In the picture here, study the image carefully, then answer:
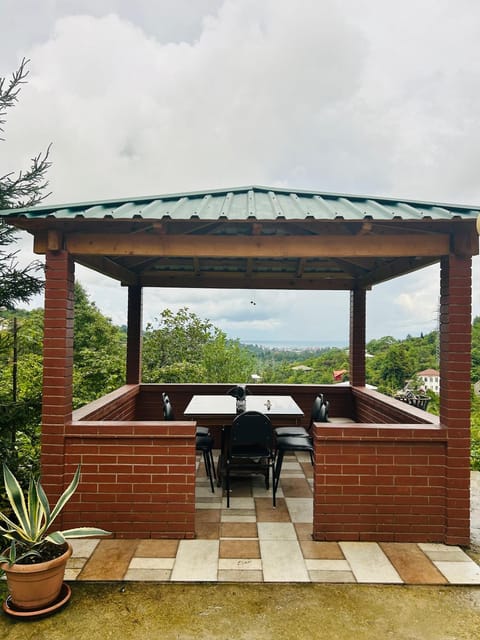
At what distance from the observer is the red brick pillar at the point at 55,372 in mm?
3084

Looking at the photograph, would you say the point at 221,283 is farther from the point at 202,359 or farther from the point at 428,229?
the point at 202,359

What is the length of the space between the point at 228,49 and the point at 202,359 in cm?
773

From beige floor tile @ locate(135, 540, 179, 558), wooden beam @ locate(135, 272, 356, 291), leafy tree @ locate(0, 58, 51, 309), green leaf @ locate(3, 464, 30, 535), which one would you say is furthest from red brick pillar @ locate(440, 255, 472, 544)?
leafy tree @ locate(0, 58, 51, 309)

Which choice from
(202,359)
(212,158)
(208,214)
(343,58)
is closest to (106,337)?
(202,359)

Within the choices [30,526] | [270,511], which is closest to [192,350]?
[270,511]

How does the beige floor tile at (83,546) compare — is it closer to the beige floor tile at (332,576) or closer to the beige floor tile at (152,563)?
the beige floor tile at (152,563)

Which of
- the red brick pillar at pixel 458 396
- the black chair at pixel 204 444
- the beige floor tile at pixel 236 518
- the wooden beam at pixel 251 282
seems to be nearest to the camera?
the red brick pillar at pixel 458 396

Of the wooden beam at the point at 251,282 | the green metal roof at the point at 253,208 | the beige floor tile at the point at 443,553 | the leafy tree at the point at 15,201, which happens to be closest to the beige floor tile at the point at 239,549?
the beige floor tile at the point at 443,553

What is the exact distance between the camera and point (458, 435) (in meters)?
3.05

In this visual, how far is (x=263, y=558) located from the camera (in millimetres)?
2791

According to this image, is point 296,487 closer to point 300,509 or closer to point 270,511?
point 300,509

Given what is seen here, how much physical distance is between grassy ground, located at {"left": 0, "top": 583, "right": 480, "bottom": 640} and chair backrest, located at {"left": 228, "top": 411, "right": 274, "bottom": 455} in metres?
1.31

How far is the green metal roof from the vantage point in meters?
2.90

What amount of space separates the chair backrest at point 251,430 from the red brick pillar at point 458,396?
4.94ft
